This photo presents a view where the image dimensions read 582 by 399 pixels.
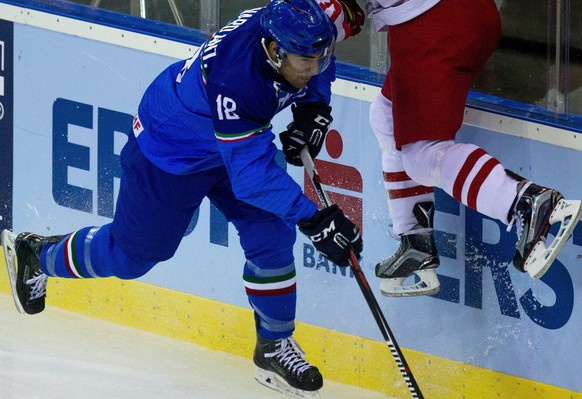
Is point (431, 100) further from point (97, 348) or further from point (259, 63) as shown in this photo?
point (97, 348)

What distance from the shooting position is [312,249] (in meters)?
4.84

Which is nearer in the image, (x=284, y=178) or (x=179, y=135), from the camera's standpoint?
(x=284, y=178)

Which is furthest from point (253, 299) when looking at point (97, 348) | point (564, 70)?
point (564, 70)

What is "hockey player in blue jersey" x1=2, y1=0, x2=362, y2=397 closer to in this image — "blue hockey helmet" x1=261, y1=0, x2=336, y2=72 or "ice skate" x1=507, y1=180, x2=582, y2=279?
"blue hockey helmet" x1=261, y1=0, x2=336, y2=72

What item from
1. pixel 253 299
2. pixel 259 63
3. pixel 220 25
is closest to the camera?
pixel 259 63

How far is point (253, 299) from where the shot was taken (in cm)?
454

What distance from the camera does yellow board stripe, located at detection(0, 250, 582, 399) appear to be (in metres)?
4.47

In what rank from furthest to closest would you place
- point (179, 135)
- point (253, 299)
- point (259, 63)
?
point (253, 299) < point (179, 135) < point (259, 63)

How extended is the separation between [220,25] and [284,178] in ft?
3.99

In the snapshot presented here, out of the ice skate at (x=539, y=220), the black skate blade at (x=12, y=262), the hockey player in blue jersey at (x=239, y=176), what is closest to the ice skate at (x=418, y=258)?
the hockey player in blue jersey at (x=239, y=176)

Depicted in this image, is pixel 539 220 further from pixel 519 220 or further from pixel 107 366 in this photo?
pixel 107 366

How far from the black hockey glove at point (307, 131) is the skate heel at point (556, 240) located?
79 cm

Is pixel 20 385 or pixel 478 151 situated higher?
pixel 478 151

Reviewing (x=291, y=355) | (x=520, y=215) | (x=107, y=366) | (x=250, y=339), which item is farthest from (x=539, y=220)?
(x=107, y=366)
